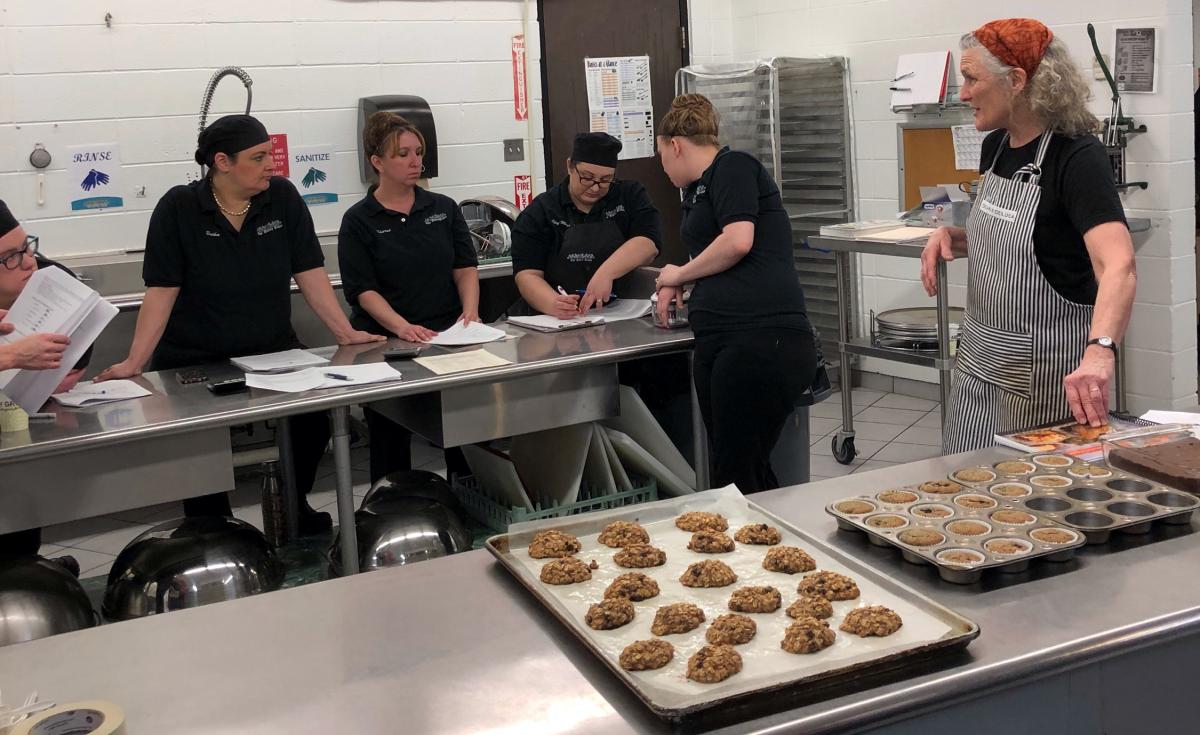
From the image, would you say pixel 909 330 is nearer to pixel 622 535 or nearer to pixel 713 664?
pixel 622 535

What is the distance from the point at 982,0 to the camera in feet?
18.7

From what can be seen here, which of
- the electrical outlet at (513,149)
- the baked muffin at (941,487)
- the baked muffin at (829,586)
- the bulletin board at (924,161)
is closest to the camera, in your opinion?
the baked muffin at (829,586)

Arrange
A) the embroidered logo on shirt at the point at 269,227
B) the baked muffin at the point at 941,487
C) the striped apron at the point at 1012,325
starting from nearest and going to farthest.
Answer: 1. the baked muffin at the point at 941,487
2. the striped apron at the point at 1012,325
3. the embroidered logo on shirt at the point at 269,227

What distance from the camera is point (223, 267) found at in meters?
3.74

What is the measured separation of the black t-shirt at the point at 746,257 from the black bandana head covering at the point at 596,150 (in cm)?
57

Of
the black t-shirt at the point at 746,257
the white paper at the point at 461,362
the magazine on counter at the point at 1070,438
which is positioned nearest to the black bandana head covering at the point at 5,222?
the white paper at the point at 461,362

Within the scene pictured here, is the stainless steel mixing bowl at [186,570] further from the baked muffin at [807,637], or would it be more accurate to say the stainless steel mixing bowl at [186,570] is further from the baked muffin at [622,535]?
the baked muffin at [807,637]

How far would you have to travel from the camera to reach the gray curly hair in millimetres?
2488

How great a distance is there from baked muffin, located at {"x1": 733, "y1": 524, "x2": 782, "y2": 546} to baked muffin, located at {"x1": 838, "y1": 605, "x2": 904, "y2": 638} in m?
0.32

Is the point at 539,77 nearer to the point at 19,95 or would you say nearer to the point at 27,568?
the point at 19,95

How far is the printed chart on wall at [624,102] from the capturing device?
6.78 metres

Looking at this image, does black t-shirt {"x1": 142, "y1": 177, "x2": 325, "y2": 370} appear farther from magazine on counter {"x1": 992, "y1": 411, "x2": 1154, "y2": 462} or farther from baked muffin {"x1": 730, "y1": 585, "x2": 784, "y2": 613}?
baked muffin {"x1": 730, "y1": 585, "x2": 784, "y2": 613}

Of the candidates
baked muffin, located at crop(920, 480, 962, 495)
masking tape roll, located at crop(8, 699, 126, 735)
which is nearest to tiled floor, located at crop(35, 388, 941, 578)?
baked muffin, located at crop(920, 480, 962, 495)

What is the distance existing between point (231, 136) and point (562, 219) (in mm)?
1183
